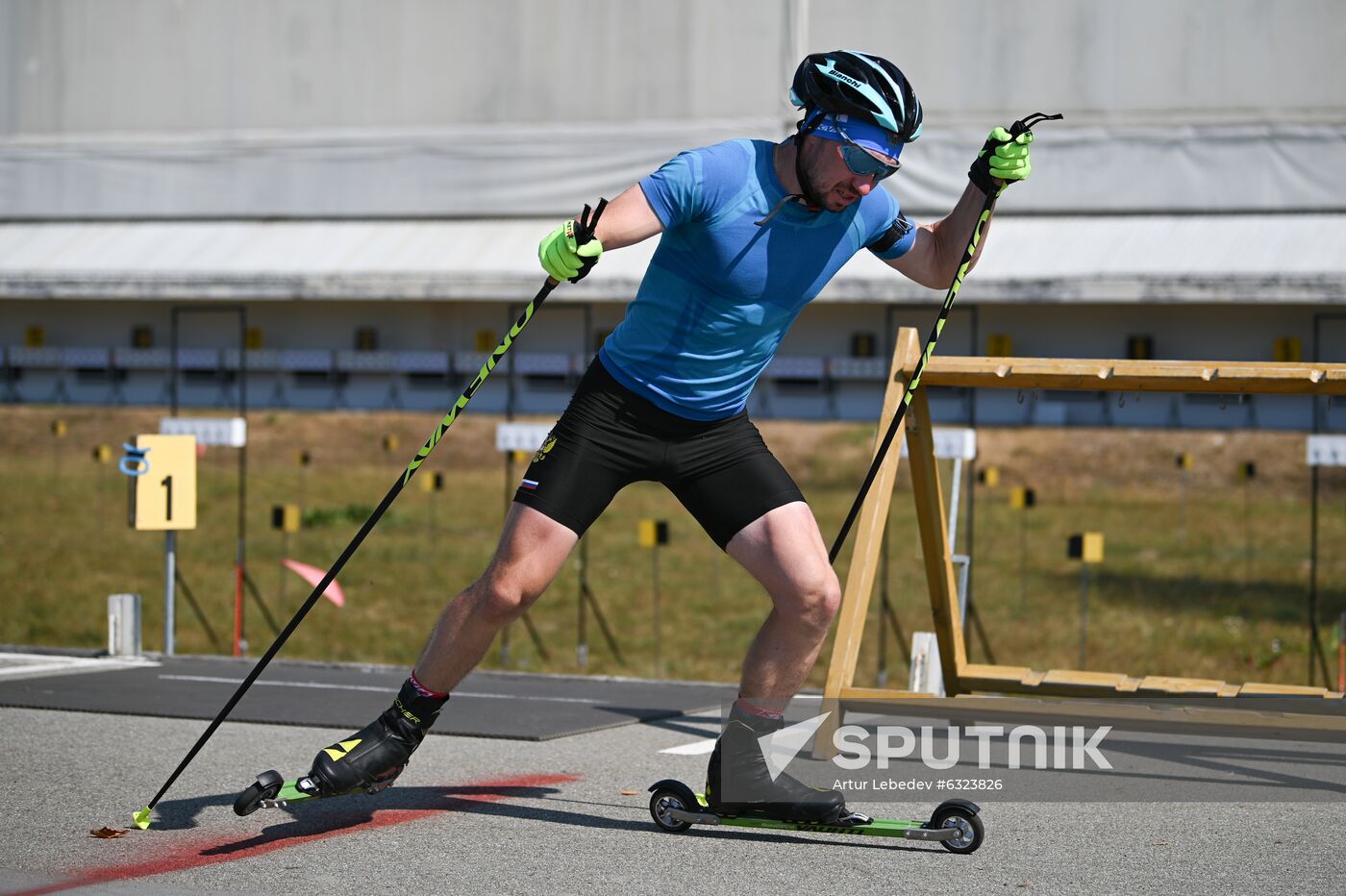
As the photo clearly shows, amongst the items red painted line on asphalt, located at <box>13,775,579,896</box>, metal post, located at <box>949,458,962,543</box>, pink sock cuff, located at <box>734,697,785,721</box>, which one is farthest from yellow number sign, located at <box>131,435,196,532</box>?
pink sock cuff, located at <box>734,697,785,721</box>

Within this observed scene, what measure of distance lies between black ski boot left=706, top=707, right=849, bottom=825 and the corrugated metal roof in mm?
22933

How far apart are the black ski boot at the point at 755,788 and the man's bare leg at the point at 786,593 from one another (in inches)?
4.0

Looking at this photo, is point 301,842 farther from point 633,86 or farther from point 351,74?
point 351,74

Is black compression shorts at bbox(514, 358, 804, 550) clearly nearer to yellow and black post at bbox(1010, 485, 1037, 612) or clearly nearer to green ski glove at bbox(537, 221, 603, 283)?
green ski glove at bbox(537, 221, 603, 283)

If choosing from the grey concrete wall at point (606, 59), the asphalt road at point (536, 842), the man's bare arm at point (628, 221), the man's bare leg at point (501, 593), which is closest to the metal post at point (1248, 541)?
the grey concrete wall at point (606, 59)

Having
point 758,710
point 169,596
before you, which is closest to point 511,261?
point 169,596

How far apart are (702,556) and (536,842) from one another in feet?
41.2

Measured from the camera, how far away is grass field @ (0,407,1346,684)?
13.5 m

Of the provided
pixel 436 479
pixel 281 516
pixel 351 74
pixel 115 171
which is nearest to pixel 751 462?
pixel 281 516

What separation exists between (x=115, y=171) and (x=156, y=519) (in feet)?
87.4

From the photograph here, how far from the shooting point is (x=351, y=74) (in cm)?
3259

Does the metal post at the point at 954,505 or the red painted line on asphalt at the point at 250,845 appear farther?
the metal post at the point at 954,505

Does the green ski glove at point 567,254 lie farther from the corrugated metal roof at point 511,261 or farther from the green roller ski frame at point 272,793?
the corrugated metal roof at point 511,261

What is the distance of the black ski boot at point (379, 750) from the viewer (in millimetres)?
4727
